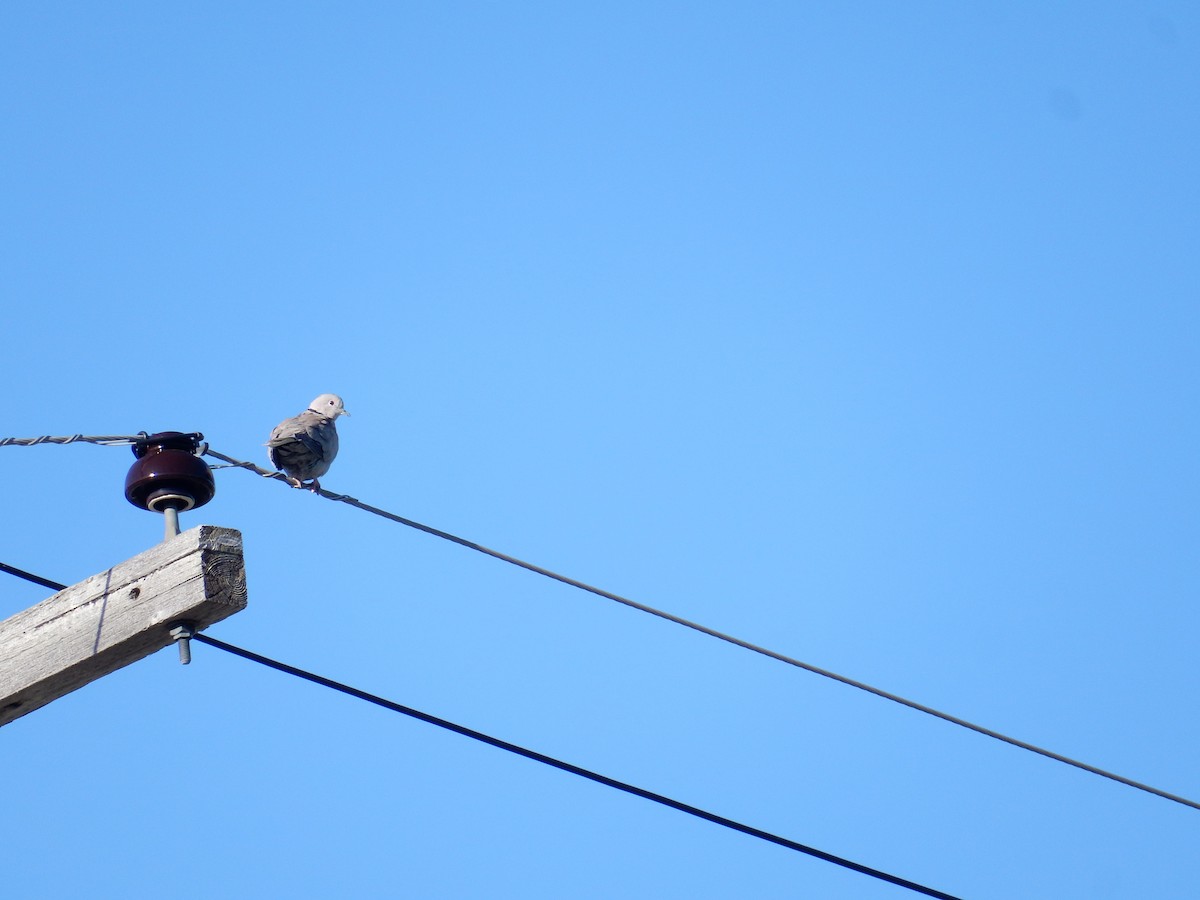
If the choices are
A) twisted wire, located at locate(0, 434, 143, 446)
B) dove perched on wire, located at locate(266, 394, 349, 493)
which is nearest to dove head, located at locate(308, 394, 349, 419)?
dove perched on wire, located at locate(266, 394, 349, 493)

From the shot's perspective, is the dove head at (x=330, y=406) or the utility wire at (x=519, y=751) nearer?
the utility wire at (x=519, y=751)

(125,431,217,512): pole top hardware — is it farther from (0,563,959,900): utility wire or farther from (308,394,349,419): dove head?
(308,394,349,419): dove head

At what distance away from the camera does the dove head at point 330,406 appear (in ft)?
38.1

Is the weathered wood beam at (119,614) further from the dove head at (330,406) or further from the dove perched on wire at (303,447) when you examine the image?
the dove head at (330,406)

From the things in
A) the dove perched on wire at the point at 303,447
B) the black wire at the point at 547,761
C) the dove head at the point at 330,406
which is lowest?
the black wire at the point at 547,761

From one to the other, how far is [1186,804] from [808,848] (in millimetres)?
2148

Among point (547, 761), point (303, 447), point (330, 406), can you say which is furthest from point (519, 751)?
point (330, 406)

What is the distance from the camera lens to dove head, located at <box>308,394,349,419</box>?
11.6 metres

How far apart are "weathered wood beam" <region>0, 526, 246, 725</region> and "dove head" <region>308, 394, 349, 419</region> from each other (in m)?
6.76

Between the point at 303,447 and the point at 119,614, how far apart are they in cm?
485

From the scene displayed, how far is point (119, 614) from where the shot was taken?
466 cm

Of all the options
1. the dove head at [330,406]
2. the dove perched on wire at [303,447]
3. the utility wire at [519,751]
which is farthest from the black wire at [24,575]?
the dove head at [330,406]

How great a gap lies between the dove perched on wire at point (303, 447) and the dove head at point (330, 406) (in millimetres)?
1620

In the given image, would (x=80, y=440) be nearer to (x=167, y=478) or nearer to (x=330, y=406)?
(x=167, y=478)
